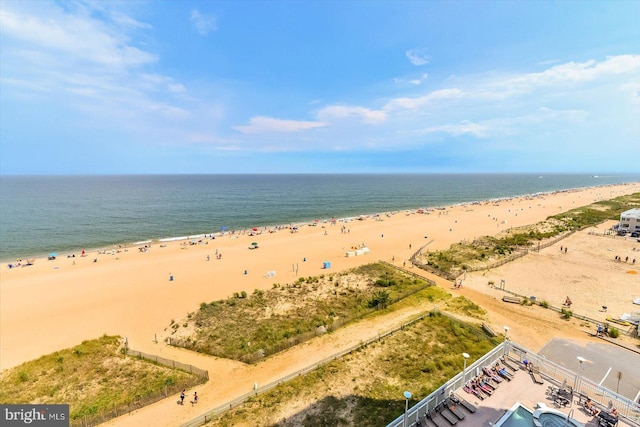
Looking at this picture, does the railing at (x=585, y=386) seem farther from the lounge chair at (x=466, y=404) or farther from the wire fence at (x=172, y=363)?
the wire fence at (x=172, y=363)

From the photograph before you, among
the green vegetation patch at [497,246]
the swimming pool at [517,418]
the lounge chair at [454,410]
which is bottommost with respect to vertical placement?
the green vegetation patch at [497,246]

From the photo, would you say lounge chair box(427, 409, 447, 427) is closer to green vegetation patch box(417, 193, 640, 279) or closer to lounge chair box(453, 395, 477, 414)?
lounge chair box(453, 395, 477, 414)

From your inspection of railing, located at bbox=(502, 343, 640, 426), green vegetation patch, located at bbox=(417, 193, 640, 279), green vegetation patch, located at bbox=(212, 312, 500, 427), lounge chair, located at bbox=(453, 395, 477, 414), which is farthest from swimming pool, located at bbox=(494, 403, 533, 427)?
green vegetation patch, located at bbox=(417, 193, 640, 279)

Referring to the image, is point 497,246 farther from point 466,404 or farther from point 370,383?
point 466,404

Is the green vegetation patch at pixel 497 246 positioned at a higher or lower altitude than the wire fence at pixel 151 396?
higher

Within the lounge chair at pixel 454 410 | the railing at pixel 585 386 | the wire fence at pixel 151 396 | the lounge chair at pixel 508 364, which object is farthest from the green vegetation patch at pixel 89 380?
the railing at pixel 585 386

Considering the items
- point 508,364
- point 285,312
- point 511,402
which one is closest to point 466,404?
point 511,402

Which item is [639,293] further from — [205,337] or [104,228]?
[104,228]
